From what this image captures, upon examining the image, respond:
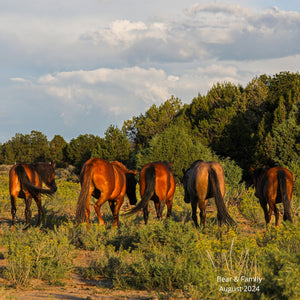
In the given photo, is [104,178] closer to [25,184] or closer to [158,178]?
[158,178]

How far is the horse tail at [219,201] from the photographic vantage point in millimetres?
8594

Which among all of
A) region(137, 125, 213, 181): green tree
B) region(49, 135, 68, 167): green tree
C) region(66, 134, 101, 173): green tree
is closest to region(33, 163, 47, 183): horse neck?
region(137, 125, 213, 181): green tree

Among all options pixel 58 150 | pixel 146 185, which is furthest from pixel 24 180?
pixel 58 150

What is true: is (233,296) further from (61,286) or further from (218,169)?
(218,169)

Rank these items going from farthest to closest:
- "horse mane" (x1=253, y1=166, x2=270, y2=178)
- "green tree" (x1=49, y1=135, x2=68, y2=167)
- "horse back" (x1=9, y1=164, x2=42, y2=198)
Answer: "green tree" (x1=49, y1=135, x2=68, y2=167), "horse mane" (x1=253, y1=166, x2=270, y2=178), "horse back" (x1=9, y1=164, x2=42, y2=198)

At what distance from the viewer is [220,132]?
108 feet

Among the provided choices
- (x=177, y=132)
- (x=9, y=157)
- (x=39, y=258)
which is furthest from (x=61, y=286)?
(x=9, y=157)

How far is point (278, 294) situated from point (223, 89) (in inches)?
1531

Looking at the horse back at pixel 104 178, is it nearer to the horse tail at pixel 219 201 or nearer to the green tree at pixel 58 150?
the horse tail at pixel 219 201

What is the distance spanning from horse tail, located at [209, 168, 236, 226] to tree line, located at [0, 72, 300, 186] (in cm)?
1457

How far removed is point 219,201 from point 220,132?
81.2ft

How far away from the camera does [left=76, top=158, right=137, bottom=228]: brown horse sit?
897 cm

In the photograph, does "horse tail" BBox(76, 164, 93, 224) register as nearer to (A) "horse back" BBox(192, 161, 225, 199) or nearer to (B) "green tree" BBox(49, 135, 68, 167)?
(A) "horse back" BBox(192, 161, 225, 199)

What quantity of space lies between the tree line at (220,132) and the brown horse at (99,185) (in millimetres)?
15014
